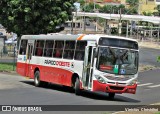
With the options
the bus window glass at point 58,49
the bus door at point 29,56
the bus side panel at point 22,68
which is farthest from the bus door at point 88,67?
the bus side panel at point 22,68

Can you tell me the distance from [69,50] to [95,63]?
2.98 meters

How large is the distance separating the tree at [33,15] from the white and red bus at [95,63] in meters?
14.4

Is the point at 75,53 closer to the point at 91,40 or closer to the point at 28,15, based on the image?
the point at 91,40

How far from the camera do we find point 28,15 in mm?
37906

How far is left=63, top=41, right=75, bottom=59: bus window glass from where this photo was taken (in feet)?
71.7

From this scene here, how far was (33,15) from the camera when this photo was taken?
37.8m

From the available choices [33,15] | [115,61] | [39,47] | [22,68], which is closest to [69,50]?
[115,61]

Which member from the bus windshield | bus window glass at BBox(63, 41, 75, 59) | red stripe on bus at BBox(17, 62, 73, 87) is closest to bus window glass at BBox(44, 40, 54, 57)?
red stripe on bus at BBox(17, 62, 73, 87)

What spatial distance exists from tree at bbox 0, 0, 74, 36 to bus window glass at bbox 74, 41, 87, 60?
55.5 feet

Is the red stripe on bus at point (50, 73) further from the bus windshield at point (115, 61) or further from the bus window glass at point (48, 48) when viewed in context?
the bus windshield at point (115, 61)

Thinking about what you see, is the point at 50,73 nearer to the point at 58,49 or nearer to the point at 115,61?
the point at 58,49

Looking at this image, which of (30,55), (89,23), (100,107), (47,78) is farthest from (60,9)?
(89,23)

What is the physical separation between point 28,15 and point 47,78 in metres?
14.7

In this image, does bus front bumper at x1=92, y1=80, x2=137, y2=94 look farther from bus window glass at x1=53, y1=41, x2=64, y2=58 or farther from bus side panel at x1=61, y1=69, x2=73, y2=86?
bus window glass at x1=53, y1=41, x2=64, y2=58
